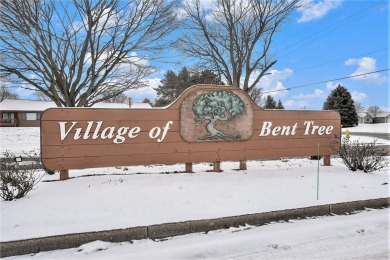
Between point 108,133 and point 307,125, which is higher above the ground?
point 307,125

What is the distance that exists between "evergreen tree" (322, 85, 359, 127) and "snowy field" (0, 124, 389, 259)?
48.4 metres

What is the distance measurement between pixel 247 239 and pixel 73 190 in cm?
315

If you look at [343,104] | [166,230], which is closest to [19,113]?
[166,230]

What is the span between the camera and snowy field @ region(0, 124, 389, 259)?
3.65m

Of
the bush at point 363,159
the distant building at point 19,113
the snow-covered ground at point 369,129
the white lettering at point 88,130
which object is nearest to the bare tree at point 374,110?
the snow-covered ground at point 369,129

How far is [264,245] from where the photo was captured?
3766 millimetres

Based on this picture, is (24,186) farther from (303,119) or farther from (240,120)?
(303,119)

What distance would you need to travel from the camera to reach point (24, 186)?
4719 millimetres

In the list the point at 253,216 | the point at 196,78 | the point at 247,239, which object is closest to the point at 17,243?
the point at 247,239

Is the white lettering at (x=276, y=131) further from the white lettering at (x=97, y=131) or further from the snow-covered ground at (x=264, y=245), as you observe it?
the white lettering at (x=97, y=131)

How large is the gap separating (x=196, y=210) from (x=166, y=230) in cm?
68

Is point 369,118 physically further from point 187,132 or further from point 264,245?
point 264,245

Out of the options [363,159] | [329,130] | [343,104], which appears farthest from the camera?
[343,104]

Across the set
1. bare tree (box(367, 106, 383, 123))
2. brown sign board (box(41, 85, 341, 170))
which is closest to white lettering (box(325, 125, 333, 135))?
brown sign board (box(41, 85, 341, 170))
